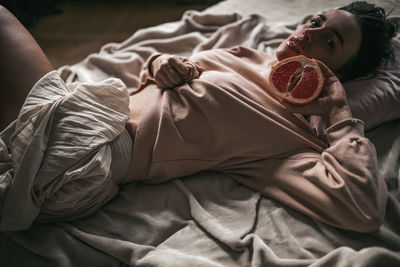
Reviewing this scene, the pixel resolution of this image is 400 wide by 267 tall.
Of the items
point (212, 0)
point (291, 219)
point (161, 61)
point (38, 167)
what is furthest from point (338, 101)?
point (212, 0)

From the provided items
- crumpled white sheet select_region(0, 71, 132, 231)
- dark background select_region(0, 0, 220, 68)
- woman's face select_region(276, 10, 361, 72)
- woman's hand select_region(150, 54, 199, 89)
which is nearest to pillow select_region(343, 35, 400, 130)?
woman's face select_region(276, 10, 361, 72)

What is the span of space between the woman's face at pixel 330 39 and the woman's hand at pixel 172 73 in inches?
15.0

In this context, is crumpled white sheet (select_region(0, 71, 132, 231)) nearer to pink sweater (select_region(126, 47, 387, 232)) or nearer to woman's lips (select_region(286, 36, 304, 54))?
pink sweater (select_region(126, 47, 387, 232))

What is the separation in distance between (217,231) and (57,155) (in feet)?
1.63

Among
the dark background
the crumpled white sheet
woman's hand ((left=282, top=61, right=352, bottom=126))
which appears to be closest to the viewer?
the crumpled white sheet

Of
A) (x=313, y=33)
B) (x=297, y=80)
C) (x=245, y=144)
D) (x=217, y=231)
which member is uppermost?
(x=313, y=33)

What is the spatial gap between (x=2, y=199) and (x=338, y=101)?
1.01m

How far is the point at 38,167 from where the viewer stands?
82cm

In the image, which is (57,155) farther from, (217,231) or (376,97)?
(376,97)

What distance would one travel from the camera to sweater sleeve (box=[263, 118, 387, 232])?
2.79 ft

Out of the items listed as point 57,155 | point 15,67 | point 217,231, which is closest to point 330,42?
point 217,231

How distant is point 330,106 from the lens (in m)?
1.00

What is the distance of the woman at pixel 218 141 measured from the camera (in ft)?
2.78

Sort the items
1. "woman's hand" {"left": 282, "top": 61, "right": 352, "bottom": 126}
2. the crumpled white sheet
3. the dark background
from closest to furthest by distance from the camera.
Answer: the crumpled white sheet
"woman's hand" {"left": 282, "top": 61, "right": 352, "bottom": 126}
the dark background
